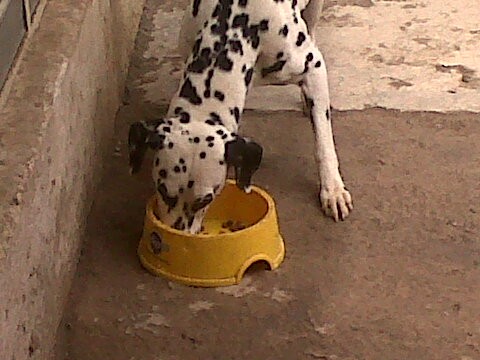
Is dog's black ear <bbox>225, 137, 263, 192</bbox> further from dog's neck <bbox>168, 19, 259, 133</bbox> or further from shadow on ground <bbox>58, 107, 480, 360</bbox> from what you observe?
shadow on ground <bbox>58, 107, 480, 360</bbox>

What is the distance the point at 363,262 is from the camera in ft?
8.87

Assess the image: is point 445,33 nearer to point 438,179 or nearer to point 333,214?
point 438,179

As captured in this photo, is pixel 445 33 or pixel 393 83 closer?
pixel 393 83

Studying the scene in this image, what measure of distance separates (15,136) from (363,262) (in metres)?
1.00

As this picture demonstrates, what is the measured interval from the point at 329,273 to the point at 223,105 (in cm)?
52

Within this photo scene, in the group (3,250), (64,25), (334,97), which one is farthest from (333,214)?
(3,250)

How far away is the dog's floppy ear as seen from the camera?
2.54m

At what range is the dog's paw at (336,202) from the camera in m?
2.88

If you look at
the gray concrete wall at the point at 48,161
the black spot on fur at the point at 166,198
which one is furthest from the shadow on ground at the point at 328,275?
the black spot on fur at the point at 166,198

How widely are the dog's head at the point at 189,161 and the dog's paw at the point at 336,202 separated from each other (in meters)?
0.35

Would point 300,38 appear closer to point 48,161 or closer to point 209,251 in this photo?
point 209,251

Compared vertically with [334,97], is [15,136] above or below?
above

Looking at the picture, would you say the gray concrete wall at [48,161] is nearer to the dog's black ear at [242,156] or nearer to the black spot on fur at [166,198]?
the black spot on fur at [166,198]

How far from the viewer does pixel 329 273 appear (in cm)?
267
